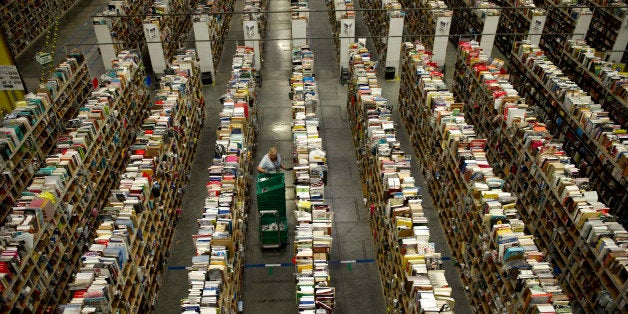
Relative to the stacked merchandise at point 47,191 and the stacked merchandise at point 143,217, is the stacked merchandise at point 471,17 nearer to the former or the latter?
the stacked merchandise at point 143,217

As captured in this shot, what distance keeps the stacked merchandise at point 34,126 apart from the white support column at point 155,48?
11.4 feet

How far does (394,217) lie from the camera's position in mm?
9188

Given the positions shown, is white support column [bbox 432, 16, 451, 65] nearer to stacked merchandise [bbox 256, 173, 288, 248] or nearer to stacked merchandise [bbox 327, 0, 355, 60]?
stacked merchandise [bbox 327, 0, 355, 60]

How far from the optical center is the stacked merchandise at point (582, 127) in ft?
36.6

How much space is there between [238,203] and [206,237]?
1.82m

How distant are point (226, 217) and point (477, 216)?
5137 mm

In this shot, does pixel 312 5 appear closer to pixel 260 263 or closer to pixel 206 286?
pixel 260 263

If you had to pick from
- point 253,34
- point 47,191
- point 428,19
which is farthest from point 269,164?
point 428,19

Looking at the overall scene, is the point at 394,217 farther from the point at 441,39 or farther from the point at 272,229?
the point at 441,39

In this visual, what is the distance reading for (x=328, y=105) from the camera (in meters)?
17.5

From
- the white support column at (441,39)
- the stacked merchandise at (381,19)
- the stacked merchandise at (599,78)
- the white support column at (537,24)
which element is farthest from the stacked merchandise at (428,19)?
the stacked merchandise at (599,78)

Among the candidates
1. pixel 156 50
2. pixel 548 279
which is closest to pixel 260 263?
pixel 548 279

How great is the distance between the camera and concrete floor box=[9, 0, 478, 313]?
34.0 ft

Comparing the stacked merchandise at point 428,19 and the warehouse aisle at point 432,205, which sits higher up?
the stacked merchandise at point 428,19
